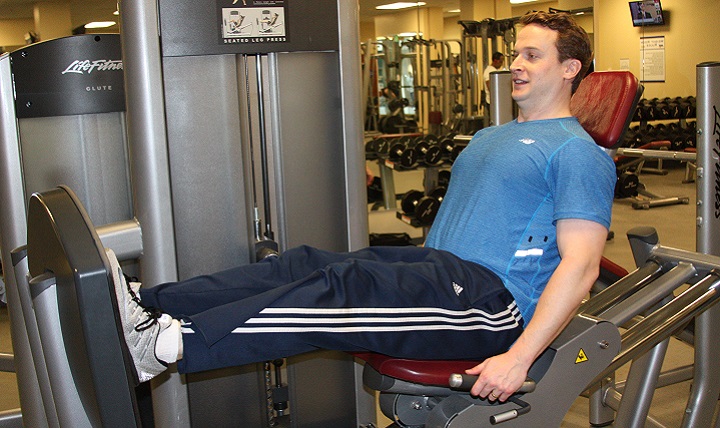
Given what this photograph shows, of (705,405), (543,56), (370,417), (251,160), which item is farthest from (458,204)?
(705,405)

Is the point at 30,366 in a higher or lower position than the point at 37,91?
lower

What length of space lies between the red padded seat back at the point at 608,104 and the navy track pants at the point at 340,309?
2.49 feet

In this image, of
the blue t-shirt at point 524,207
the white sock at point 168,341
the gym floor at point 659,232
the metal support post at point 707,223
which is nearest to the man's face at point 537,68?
the blue t-shirt at point 524,207

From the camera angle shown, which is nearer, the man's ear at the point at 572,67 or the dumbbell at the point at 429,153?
the man's ear at the point at 572,67

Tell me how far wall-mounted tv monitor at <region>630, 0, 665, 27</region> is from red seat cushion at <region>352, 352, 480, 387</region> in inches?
158

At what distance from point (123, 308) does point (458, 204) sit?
33.4 inches

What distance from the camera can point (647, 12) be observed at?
496 centimetres

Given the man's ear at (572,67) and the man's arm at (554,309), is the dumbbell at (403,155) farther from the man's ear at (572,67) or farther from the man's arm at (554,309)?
the man's arm at (554,309)

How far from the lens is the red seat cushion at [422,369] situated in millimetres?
1581

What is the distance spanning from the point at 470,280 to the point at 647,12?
13.0ft

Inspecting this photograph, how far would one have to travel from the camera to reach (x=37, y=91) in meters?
2.15

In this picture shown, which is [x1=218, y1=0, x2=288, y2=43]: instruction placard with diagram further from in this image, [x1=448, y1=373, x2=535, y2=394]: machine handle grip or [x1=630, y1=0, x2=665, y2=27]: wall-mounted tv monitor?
[x1=630, y1=0, x2=665, y2=27]: wall-mounted tv monitor

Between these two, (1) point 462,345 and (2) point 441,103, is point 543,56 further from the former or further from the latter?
(2) point 441,103

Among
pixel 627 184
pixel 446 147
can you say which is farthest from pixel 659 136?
pixel 446 147
